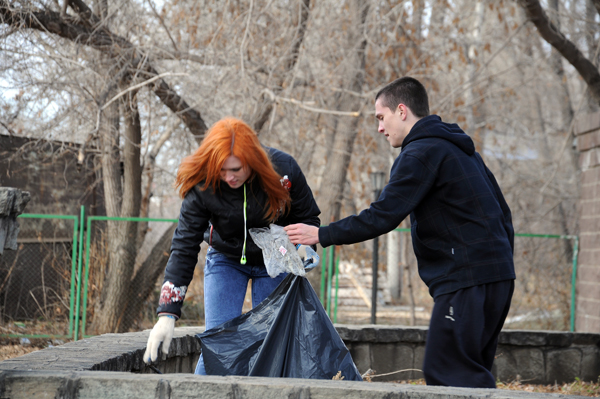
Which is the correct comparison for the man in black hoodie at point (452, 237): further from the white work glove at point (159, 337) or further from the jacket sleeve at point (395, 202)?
the white work glove at point (159, 337)

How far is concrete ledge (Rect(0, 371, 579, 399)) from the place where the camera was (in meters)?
2.27

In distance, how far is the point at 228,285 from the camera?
3.24 metres

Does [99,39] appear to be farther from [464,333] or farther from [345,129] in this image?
[464,333]

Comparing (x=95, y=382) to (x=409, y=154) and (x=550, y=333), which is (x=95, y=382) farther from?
(x=550, y=333)

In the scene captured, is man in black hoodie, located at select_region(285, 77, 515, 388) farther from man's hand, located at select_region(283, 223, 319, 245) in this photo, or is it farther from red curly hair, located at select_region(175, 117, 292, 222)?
red curly hair, located at select_region(175, 117, 292, 222)

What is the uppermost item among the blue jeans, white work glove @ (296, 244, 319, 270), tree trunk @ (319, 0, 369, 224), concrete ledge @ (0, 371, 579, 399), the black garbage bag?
tree trunk @ (319, 0, 369, 224)

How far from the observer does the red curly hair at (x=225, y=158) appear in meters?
2.86

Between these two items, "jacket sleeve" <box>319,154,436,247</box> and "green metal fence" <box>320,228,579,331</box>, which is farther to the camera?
"green metal fence" <box>320,228,579,331</box>

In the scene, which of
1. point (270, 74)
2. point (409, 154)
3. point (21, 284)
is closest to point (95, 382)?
point (409, 154)

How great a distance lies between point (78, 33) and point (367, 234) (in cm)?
586

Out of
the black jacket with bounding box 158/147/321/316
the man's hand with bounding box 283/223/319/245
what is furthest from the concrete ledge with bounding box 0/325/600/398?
the man's hand with bounding box 283/223/319/245

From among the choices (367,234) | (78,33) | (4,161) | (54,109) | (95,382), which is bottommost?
(95,382)

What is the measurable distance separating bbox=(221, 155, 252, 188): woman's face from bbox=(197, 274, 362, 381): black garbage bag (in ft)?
1.85

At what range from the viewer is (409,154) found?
267 cm
